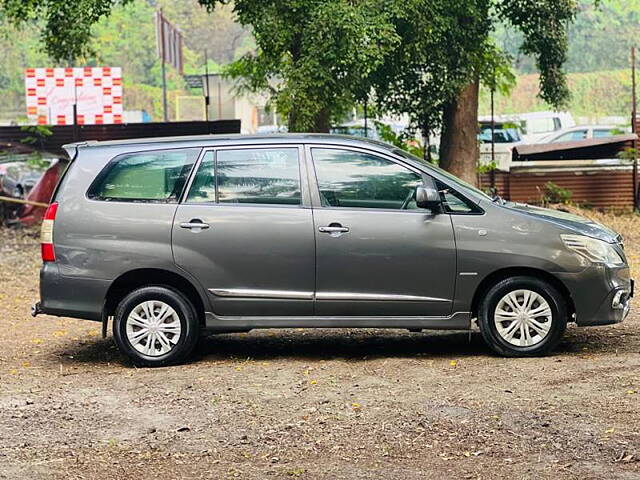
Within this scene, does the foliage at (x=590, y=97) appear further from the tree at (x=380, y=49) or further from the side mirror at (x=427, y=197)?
the side mirror at (x=427, y=197)

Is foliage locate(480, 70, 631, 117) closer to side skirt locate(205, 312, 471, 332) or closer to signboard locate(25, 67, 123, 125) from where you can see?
signboard locate(25, 67, 123, 125)

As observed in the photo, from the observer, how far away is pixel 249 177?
9.48 meters

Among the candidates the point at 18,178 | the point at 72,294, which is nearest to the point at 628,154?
the point at 18,178

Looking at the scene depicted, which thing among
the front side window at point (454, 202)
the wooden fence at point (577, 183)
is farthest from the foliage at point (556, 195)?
the front side window at point (454, 202)

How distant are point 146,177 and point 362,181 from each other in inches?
65.9

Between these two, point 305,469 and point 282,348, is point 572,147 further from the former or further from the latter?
point 305,469

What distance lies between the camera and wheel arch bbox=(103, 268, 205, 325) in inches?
373

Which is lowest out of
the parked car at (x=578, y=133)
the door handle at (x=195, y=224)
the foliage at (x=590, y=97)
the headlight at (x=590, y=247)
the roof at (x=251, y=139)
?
the headlight at (x=590, y=247)

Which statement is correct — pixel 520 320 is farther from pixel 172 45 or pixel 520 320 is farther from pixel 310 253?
pixel 172 45

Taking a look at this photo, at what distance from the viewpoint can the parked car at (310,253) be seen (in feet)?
30.6

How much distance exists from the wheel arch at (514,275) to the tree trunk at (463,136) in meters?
11.5

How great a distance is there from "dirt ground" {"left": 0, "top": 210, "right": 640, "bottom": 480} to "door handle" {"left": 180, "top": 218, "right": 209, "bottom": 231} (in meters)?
1.07

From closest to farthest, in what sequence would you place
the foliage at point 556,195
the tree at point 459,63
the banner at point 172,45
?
the tree at point 459,63
the foliage at point 556,195
the banner at point 172,45

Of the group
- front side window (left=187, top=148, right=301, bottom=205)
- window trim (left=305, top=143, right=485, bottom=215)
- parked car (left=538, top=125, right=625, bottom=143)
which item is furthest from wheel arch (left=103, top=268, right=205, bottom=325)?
parked car (left=538, top=125, right=625, bottom=143)
